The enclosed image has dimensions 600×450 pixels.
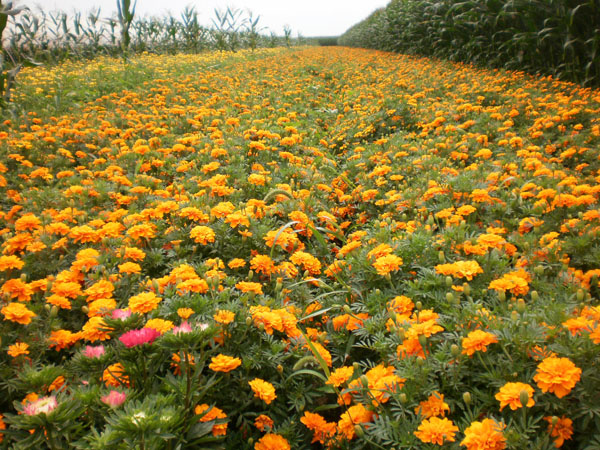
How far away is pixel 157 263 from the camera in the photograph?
7.07 feet

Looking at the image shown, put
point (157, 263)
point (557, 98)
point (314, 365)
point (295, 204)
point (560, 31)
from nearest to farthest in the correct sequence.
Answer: point (314, 365) < point (157, 263) < point (295, 204) < point (557, 98) < point (560, 31)

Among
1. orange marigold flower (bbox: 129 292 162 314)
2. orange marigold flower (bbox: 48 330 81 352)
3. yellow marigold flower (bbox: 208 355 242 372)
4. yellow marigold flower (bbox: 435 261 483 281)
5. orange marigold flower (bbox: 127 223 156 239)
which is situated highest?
orange marigold flower (bbox: 127 223 156 239)

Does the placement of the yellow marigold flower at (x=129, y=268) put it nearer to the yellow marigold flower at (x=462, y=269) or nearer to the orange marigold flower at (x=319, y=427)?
the orange marigold flower at (x=319, y=427)

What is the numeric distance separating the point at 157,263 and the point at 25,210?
4.69 feet

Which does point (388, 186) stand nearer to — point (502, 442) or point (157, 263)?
point (157, 263)

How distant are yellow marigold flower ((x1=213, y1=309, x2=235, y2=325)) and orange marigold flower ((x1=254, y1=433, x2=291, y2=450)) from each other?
417mm

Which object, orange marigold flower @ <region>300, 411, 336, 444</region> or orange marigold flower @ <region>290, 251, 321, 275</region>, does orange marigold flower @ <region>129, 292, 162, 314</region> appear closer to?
orange marigold flower @ <region>300, 411, 336, 444</region>

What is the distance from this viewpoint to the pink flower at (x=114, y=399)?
3.70 feet

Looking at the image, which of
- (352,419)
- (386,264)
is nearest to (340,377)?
(352,419)

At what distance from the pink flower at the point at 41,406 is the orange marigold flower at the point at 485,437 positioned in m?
1.13

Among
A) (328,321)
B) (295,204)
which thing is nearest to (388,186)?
(295,204)

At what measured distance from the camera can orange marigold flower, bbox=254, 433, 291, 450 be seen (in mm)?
1296

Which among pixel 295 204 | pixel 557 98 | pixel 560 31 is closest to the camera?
pixel 295 204

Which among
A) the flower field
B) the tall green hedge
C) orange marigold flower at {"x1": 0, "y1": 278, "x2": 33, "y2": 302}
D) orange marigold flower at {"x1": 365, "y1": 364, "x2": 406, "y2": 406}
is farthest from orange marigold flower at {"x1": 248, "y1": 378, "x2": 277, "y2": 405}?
the tall green hedge
